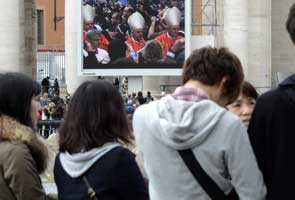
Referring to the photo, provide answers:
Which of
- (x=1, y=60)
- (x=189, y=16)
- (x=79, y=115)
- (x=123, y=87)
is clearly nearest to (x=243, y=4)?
(x=189, y=16)

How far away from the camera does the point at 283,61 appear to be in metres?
39.2

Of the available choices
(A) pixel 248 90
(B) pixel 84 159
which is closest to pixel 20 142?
(B) pixel 84 159

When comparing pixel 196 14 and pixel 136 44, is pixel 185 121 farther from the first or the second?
pixel 196 14

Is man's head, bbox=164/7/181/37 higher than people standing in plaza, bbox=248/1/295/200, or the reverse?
man's head, bbox=164/7/181/37

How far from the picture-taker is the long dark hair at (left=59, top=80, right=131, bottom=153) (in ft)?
15.7

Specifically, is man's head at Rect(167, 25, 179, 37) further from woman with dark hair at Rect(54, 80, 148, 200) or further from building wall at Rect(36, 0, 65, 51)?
building wall at Rect(36, 0, 65, 51)

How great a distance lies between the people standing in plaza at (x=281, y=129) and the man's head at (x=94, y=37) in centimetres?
2752

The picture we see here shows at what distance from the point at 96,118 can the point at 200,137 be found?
774 mm

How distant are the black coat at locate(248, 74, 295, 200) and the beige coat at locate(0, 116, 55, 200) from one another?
51.9 inches

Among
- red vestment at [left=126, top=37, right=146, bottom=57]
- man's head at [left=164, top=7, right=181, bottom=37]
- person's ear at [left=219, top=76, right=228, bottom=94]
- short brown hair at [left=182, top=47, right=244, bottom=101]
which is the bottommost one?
person's ear at [left=219, top=76, right=228, bottom=94]

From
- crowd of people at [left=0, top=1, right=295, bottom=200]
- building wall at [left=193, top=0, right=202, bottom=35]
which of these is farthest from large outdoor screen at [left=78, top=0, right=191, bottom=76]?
crowd of people at [left=0, top=1, right=295, bottom=200]

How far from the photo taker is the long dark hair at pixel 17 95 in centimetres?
493

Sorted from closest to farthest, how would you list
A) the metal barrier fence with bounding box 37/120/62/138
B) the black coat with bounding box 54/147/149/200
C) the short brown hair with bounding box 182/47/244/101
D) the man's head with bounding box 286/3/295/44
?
the man's head with bounding box 286/3/295/44
the short brown hair with bounding box 182/47/244/101
the black coat with bounding box 54/147/149/200
the metal barrier fence with bounding box 37/120/62/138

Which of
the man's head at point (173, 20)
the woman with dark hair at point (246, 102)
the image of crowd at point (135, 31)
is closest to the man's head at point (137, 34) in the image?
the image of crowd at point (135, 31)
